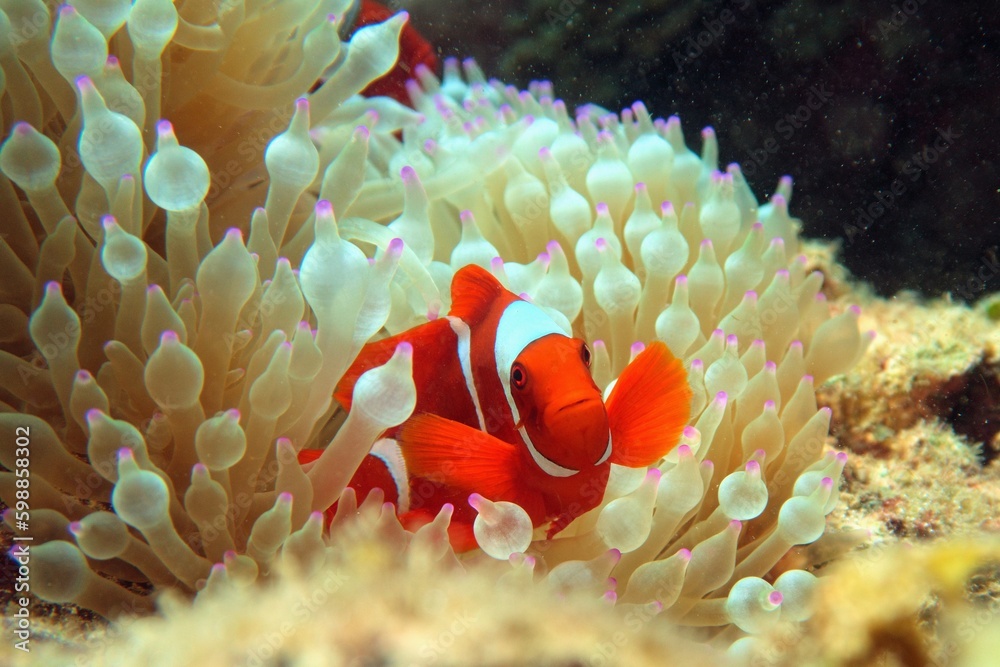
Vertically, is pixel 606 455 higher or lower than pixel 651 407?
lower

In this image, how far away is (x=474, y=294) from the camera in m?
1.45

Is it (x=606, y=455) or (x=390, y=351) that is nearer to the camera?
(x=606, y=455)

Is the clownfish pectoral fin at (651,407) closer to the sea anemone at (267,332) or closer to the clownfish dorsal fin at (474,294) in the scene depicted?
the sea anemone at (267,332)

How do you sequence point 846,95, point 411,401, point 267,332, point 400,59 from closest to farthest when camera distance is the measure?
point 411,401 < point 267,332 < point 846,95 < point 400,59

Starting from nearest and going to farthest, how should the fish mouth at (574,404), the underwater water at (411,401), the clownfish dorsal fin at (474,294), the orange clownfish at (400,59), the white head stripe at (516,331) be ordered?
the underwater water at (411,401), the fish mouth at (574,404), the white head stripe at (516,331), the clownfish dorsal fin at (474,294), the orange clownfish at (400,59)

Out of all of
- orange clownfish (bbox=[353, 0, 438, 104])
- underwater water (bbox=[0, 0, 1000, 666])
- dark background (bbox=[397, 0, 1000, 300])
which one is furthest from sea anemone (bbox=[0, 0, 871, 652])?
dark background (bbox=[397, 0, 1000, 300])

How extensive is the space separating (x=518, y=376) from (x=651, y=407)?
26 cm

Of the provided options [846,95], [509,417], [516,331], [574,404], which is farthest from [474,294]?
[846,95]

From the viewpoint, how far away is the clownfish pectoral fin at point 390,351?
1.45m

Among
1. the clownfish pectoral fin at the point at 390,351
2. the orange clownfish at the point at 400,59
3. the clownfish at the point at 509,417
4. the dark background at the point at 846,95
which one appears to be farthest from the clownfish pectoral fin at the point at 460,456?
the dark background at the point at 846,95

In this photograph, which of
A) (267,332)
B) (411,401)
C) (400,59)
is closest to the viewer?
(411,401)

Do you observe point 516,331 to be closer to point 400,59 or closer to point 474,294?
point 474,294

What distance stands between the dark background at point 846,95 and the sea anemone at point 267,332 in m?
1.50

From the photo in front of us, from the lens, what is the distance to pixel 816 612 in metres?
0.79
